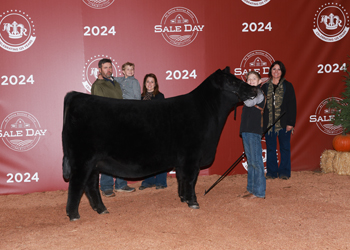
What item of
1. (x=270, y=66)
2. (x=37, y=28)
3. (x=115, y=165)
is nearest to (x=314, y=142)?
(x=270, y=66)

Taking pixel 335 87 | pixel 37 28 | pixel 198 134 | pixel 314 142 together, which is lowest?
pixel 314 142

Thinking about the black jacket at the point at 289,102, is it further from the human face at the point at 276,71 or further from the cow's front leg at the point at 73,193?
the cow's front leg at the point at 73,193

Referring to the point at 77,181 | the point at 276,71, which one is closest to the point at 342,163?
the point at 276,71

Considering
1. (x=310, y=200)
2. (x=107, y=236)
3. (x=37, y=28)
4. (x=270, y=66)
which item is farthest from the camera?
(x=270, y=66)

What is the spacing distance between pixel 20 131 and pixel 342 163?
19.0ft

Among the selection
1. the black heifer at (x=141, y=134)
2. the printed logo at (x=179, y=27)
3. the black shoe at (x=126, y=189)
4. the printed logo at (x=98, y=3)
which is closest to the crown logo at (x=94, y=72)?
the printed logo at (x=98, y=3)

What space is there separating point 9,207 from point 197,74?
3859 millimetres

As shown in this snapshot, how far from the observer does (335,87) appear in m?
6.49

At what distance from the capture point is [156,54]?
237 inches

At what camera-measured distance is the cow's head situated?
4309mm

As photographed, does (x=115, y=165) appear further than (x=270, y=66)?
No

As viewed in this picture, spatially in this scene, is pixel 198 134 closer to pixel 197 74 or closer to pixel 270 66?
pixel 197 74

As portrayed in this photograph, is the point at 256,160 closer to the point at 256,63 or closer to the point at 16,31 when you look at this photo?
the point at 256,63

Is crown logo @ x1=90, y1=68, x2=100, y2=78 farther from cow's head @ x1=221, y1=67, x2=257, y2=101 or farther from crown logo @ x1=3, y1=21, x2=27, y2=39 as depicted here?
cow's head @ x1=221, y1=67, x2=257, y2=101
